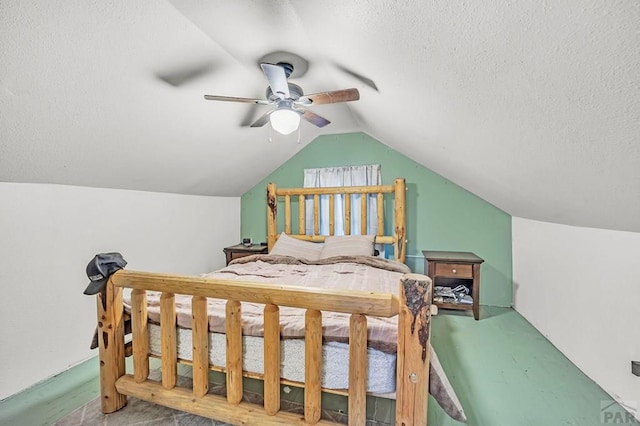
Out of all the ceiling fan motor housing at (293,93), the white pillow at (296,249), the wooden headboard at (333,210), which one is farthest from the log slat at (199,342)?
the wooden headboard at (333,210)

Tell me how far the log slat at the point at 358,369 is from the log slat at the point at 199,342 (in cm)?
77

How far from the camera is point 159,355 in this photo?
1.51m

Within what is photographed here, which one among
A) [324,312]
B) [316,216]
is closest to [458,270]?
[316,216]

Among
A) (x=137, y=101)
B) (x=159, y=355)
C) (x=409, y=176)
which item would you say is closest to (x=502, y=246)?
(x=409, y=176)

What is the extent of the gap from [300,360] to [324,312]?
271 millimetres

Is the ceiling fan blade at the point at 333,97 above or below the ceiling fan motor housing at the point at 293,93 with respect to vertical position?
below

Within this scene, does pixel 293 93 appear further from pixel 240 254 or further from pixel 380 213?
pixel 240 254

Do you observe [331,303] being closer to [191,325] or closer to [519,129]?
[191,325]

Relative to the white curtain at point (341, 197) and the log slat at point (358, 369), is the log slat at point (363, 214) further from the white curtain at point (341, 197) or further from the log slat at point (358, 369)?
the log slat at point (358, 369)

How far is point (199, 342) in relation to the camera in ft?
4.52

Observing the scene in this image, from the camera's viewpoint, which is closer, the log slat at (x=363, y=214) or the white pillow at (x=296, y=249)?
the white pillow at (x=296, y=249)

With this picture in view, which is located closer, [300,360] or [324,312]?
[300,360]

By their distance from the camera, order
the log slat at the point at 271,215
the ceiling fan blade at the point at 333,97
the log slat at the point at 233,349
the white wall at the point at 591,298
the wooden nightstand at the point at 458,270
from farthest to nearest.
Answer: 1. the log slat at the point at 271,215
2. the wooden nightstand at the point at 458,270
3. the ceiling fan blade at the point at 333,97
4. the white wall at the point at 591,298
5. the log slat at the point at 233,349

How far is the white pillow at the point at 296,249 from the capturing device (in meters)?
3.13
